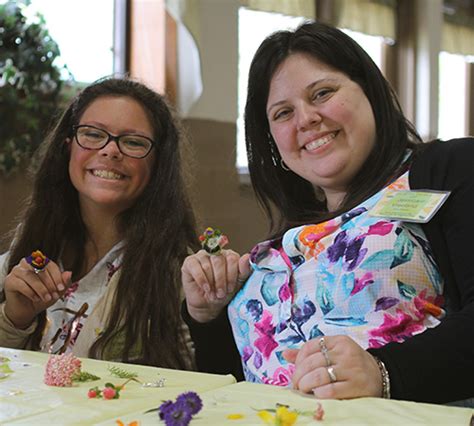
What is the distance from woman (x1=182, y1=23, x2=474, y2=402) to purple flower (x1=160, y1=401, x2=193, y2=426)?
0.24 metres

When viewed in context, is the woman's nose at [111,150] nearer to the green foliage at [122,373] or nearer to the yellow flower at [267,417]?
the green foliage at [122,373]

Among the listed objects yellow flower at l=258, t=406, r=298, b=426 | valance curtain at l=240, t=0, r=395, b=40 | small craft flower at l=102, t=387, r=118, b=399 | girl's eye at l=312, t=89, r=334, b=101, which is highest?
valance curtain at l=240, t=0, r=395, b=40

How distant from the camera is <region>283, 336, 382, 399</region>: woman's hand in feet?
3.41

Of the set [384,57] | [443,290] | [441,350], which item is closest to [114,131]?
[443,290]

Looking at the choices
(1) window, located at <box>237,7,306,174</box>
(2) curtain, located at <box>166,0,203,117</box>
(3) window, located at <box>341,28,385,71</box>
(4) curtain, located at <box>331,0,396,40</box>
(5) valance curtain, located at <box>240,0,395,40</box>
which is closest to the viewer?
(2) curtain, located at <box>166,0,203,117</box>

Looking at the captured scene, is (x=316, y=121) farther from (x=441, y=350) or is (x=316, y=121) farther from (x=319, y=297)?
(x=441, y=350)

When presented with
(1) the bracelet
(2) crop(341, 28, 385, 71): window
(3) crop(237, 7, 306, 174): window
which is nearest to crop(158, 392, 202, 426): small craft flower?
(1) the bracelet

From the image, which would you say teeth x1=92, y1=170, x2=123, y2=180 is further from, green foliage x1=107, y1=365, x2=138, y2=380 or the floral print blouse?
green foliage x1=107, y1=365, x2=138, y2=380

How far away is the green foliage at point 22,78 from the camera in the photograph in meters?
3.87

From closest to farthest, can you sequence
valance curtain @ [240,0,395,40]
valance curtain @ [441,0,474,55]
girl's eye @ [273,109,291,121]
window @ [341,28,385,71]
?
1. girl's eye @ [273,109,291,121]
2. valance curtain @ [240,0,395,40]
3. window @ [341,28,385,71]
4. valance curtain @ [441,0,474,55]

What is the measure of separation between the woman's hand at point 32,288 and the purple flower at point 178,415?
35.8 inches

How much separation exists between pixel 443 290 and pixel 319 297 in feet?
0.75

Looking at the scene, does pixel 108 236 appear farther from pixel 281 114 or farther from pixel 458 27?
pixel 458 27

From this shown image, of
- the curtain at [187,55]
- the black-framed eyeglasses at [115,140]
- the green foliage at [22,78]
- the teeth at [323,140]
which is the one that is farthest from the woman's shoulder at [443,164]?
the curtain at [187,55]
